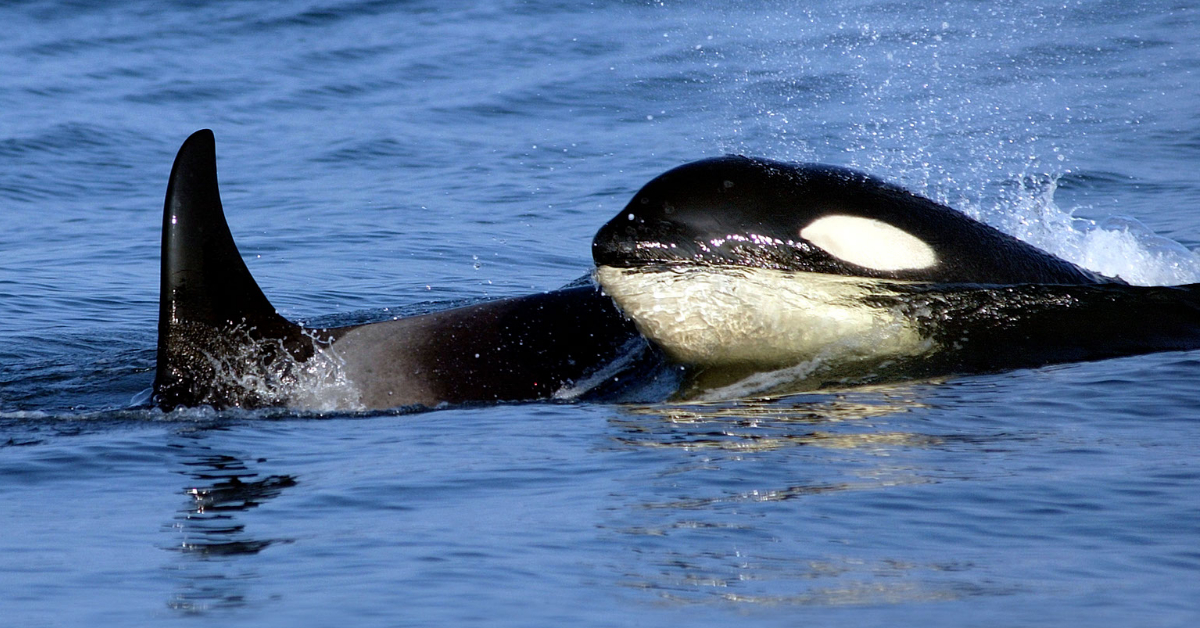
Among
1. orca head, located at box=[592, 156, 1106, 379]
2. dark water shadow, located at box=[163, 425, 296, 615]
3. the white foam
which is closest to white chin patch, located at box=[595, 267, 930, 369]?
orca head, located at box=[592, 156, 1106, 379]

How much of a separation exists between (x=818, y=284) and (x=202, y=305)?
287cm

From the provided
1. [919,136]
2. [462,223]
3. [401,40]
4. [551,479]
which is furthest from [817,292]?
[401,40]

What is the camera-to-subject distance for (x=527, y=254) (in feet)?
43.2

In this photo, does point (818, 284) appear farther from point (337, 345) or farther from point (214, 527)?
point (214, 527)

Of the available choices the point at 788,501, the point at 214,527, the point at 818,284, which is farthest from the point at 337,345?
the point at 788,501

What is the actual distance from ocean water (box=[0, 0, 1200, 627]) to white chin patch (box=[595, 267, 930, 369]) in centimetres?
30

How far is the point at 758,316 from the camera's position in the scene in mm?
6973

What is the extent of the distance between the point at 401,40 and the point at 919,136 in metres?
11.8

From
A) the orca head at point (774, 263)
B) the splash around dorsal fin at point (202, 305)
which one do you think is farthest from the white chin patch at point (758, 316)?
the splash around dorsal fin at point (202, 305)

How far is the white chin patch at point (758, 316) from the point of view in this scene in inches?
271

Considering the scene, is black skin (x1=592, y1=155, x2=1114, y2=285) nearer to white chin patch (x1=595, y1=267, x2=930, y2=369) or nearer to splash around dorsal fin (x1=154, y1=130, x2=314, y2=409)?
white chin patch (x1=595, y1=267, x2=930, y2=369)

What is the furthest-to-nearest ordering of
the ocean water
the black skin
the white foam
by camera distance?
the white foam → the black skin → the ocean water

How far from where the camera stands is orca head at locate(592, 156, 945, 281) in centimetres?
686

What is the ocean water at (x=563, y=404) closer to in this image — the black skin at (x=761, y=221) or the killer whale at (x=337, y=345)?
the killer whale at (x=337, y=345)
